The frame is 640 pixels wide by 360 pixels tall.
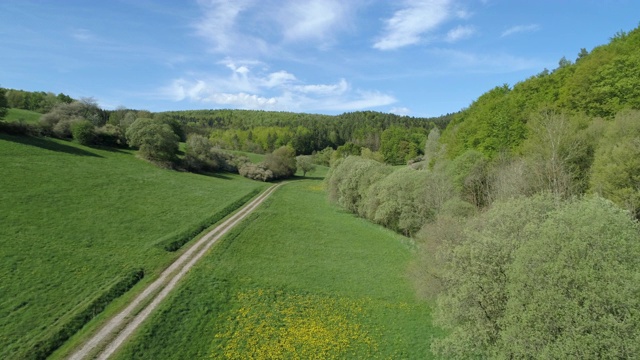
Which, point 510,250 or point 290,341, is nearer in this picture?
point 510,250

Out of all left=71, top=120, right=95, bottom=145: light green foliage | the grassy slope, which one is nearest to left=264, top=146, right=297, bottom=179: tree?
the grassy slope

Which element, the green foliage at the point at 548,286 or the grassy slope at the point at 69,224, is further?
the grassy slope at the point at 69,224

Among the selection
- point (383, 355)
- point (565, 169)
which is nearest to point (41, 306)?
point (383, 355)

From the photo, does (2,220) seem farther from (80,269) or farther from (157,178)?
(157,178)

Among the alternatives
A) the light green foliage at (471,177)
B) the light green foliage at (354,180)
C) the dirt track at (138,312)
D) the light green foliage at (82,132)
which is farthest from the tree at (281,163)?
the dirt track at (138,312)

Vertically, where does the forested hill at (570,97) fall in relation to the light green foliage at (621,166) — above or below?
above

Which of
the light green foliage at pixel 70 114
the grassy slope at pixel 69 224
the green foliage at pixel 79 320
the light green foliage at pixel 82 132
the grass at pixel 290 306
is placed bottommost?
the grass at pixel 290 306

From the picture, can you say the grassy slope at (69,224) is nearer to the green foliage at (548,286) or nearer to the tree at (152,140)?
the tree at (152,140)

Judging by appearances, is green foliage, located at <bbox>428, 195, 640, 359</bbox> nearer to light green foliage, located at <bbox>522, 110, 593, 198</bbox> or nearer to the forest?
the forest
